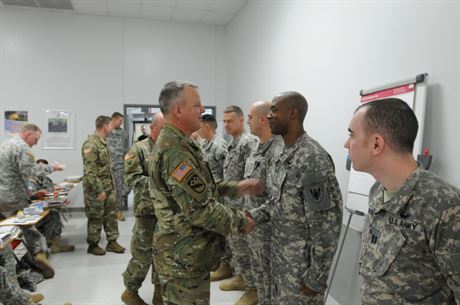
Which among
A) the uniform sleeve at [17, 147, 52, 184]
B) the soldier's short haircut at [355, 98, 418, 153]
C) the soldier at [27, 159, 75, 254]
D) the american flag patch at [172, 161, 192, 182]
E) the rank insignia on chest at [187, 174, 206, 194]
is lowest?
the soldier at [27, 159, 75, 254]

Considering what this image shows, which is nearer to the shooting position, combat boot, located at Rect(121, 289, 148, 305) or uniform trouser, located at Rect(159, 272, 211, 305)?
uniform trouser, located at Rect(159, 272, 211, 305)

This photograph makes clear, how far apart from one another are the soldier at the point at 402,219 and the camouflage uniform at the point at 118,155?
585cm

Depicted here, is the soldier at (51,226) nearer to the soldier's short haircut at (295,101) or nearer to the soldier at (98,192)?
the soldier at (98,192)

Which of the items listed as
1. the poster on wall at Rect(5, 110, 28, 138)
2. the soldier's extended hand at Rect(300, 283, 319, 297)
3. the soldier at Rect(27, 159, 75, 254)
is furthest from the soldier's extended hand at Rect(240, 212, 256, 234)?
the poster on wall at Rect(5, 110, 28, 138)

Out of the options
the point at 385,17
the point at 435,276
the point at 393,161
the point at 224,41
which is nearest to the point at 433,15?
the point at 385,17

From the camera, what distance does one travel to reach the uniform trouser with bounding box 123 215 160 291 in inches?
118

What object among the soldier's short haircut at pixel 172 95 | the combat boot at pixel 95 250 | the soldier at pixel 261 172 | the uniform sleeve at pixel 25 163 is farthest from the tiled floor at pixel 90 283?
the soldier's short haircut at pixel 172 95

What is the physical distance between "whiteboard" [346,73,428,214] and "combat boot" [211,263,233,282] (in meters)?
1.68

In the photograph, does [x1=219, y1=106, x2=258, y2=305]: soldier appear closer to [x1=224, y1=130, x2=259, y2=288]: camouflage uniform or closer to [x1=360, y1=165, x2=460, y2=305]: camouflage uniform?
[x1=224, y1=130, x2=259, y2=288]: camouflage uniform

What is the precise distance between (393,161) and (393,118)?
140 mm

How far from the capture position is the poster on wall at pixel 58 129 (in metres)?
6.64

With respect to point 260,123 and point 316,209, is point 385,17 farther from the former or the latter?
point 316,209

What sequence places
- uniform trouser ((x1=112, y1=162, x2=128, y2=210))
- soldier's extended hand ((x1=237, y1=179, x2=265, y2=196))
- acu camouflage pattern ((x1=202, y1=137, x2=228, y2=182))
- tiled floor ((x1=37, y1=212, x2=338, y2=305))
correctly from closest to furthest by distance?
soldier's extended hand ((x1=237, y1=179, x2=265, y2=196)) < tiled floor ((x1=37, y1=212, x2=338, y2=305)) < acu camouflage pattern ((x1=202, y1=137, x2=228, y2=182)) < uniform trouser ((x1=112, y1=162, x2=128, y2=210))

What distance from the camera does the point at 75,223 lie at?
19.8 feet
